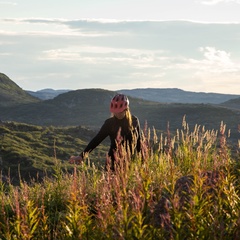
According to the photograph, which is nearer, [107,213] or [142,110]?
[107,213]

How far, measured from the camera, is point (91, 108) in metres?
110

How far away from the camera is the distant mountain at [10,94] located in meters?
109

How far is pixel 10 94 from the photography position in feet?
383

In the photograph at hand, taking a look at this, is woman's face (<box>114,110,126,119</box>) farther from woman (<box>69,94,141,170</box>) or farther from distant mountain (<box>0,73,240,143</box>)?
distant mountain (<box>0,73,240,143</box>)

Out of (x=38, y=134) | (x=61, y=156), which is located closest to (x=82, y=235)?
(x=61, y=156)

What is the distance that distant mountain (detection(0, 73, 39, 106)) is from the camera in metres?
109

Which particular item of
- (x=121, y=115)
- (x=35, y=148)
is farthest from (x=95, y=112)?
(x=121, y=115)

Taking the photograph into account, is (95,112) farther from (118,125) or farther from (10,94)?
(118,125)

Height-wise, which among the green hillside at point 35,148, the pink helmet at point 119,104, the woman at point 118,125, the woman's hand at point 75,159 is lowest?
the green hillside at point 35,148

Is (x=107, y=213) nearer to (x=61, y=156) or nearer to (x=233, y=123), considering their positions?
(x=61, y=156)

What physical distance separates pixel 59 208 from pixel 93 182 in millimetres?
715

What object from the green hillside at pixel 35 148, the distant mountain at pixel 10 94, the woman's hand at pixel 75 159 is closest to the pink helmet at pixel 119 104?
the woman's hand at pixel 75 159

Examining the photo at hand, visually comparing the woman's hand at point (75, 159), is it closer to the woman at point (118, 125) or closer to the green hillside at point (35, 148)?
the woman at point (118, 125)

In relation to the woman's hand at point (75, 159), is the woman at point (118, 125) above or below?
above
